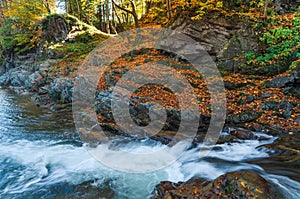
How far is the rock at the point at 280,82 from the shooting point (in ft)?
25.0

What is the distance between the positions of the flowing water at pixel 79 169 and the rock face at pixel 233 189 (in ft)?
2.06

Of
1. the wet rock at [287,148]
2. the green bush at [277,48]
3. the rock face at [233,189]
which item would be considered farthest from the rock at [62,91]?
the wet rock at [287,148]

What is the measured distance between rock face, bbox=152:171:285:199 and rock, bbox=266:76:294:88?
5.45 m

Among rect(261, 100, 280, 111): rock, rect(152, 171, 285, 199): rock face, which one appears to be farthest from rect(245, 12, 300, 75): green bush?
rect(152, 171, 285, 199): rock face

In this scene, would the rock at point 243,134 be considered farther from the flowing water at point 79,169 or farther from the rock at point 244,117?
the rock at point 244,117

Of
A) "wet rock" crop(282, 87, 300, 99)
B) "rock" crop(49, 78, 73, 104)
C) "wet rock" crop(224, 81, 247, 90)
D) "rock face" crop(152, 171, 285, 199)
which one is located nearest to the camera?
"rock face" crop(152, 171, 285, 199)

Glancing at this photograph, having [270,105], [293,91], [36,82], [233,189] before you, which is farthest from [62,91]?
[293,91]

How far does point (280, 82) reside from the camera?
25.7 ft

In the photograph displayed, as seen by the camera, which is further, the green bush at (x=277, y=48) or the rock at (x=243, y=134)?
the green bush at (x=277, y=48)

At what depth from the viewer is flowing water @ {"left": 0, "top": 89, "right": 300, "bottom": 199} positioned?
4574mm

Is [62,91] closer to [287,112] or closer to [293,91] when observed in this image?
[287,112]

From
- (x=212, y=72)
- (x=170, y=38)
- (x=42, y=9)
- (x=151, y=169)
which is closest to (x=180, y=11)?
(x=170, y=38)

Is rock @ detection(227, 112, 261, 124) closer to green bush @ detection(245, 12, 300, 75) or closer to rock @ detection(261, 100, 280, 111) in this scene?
rock @ detection(261, 100, 280, 111)

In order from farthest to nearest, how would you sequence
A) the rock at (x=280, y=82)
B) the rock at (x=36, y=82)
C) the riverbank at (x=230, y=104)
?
1. the rock at (x=36, y=82)
2. the rock at (x=280, y=82)
3. the riverbank at (x=230, y=104)
